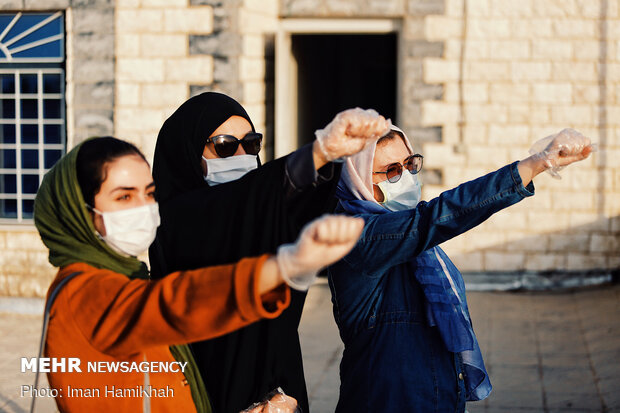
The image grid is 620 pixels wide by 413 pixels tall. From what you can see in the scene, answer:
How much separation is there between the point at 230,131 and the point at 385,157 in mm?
510

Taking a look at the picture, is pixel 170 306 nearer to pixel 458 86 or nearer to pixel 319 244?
pixel 319 244

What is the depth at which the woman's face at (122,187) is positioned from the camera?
1804mm

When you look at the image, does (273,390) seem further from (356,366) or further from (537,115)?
(537,115)

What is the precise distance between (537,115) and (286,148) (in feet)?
8.21

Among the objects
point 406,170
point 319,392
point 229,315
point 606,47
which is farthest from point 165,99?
point 229,315

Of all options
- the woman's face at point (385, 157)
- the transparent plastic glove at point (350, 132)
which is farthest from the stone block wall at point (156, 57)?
the transparent plastic glove at point (350, 132)

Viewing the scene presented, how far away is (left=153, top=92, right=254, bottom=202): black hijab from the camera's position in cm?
238

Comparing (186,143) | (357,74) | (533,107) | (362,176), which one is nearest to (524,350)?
(533,107)

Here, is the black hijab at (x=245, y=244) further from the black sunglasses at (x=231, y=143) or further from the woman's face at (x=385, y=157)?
the woman's face at (x=385, y=157)

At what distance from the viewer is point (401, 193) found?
2.50 m

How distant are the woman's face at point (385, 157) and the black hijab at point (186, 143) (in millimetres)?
484

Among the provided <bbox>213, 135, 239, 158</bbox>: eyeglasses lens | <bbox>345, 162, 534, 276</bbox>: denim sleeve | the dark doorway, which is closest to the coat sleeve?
<bbox>345, 162, 534, 276</bbox>: denim sleeve

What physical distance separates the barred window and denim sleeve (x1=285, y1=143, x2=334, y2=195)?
609 cm

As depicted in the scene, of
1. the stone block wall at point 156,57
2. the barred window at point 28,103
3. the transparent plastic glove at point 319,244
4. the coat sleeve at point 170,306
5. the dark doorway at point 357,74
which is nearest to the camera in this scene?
the transparent plastic glove at point 319,244
